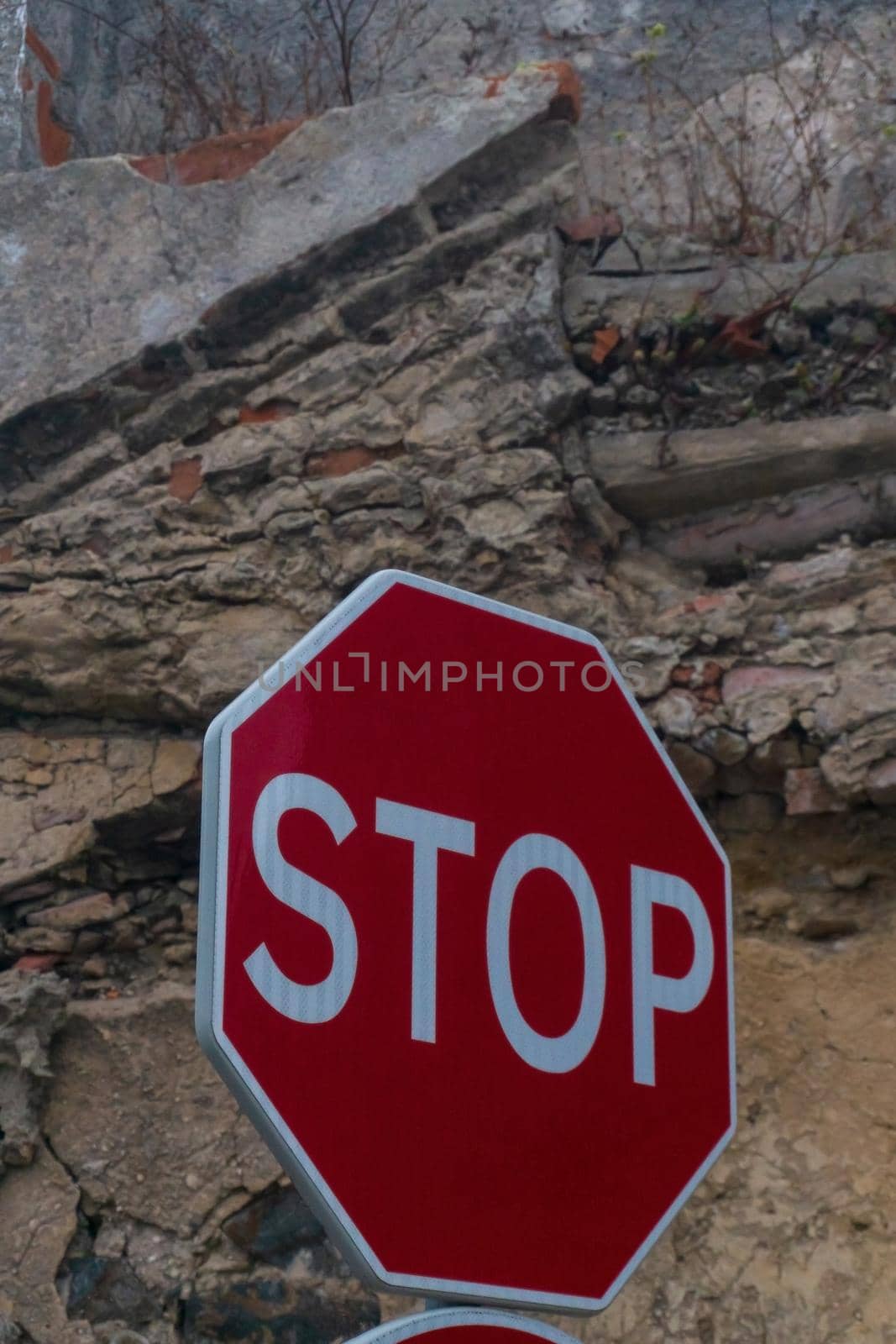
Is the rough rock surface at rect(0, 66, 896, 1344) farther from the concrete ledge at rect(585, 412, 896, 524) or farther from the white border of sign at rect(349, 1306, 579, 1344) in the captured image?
the white border of sign at rect(349, 1306, 579, 1344)

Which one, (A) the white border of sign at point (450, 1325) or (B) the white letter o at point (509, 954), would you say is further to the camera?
(B) the white letter o at point (509, 954)

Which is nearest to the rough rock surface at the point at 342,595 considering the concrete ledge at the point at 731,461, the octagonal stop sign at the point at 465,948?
the concrete ledge at the point at 731,461

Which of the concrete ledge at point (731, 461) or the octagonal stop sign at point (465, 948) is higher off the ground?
the concrete ledge at point (731, 461)

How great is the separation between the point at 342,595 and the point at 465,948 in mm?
1863

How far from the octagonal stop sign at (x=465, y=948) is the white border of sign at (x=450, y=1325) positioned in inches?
1.7

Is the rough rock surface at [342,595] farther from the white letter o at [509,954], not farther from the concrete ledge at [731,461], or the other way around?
the white letter o at [509,954]

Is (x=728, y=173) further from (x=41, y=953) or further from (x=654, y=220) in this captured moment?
(x=41, y=953)

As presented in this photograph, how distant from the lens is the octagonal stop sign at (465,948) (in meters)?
1.03

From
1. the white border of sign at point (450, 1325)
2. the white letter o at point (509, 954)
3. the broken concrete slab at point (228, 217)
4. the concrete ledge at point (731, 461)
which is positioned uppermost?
the broken concrete slab at point (228, 217)

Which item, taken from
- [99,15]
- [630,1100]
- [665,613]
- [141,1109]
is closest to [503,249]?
[665,613]

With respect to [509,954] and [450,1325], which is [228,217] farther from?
[450,1325]

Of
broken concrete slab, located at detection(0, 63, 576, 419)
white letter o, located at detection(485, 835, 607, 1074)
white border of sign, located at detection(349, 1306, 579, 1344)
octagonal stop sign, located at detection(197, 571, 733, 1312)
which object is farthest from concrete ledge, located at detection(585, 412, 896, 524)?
white border of sign, located at detection(349, 1306, 579, 1344)

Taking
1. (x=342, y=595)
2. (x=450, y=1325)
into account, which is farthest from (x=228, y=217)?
(x=450, y=1325)

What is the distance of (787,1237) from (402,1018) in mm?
1600
